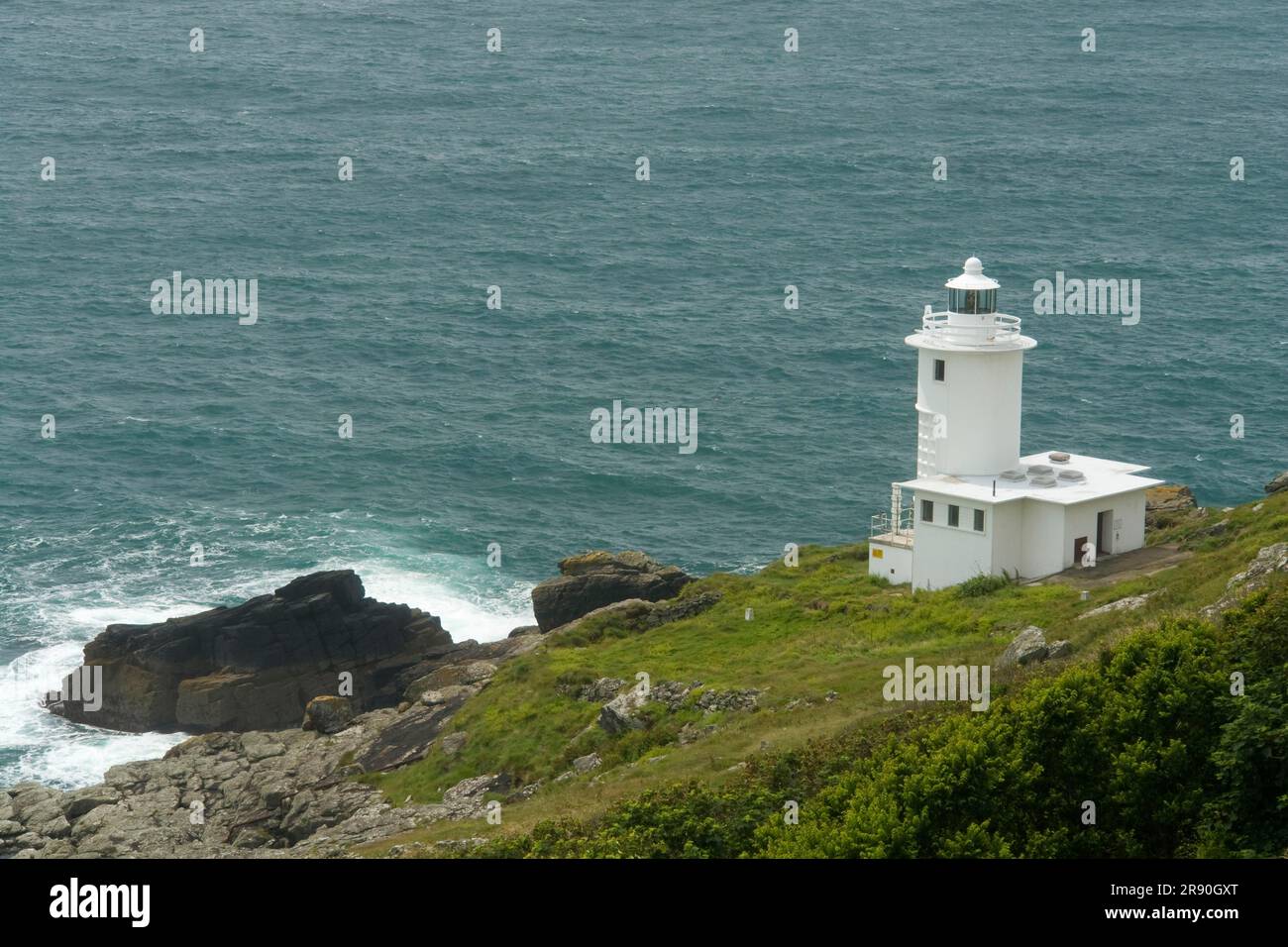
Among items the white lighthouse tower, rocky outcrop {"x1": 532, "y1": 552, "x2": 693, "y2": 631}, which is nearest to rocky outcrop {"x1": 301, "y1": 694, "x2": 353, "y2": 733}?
rocky outcrop {"x1": 532, "y1": 552, "x2": 693, "y2": 631}

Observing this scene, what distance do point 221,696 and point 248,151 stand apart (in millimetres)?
90806

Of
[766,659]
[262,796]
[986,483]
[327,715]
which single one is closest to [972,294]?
[986,483]

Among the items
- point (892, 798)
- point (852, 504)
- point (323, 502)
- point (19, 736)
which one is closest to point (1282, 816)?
point (892, 798)

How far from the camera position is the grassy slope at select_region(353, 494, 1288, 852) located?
4088 cm

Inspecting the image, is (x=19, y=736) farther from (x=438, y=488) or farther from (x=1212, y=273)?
(x=1212, y=273)

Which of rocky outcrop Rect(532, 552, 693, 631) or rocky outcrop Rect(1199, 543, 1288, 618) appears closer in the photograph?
rocky outcrop Rect(1199, 543, 1288, 618)

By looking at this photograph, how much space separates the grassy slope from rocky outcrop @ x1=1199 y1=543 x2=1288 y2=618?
3.52ft

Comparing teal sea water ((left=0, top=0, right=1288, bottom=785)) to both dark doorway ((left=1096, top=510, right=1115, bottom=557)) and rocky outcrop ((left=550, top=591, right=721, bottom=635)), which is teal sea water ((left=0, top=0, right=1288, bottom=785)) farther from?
dark doorway ((left=1096, top=510, right=1115, bottom=557))

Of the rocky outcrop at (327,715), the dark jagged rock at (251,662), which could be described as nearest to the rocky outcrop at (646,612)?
the rocky outcrop at (327,715)

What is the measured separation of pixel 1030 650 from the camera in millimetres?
40625

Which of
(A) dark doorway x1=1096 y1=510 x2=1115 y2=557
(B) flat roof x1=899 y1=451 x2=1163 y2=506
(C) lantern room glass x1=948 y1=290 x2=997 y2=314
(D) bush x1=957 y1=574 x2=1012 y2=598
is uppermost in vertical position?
(C) lantern room glass x1=948 y1=290 x2=997 y2=314

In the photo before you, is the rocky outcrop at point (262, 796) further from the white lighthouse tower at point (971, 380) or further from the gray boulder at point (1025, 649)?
the white lighthouse tower at point (971, 380)

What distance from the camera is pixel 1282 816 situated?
85.9ft

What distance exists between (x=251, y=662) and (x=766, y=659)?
21198 mm
